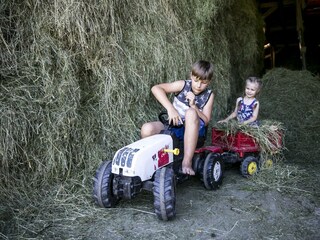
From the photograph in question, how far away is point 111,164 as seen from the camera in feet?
9.76

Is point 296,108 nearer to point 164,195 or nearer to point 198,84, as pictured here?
point 198,84

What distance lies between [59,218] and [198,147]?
142 centimetres

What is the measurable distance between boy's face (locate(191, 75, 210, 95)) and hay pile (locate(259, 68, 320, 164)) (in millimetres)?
1607

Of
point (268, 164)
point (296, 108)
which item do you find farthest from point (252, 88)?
point (296, 108)

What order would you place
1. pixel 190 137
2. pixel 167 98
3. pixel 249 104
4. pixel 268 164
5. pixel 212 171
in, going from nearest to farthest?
pixel 190 137 < pixel 212 171 < pixel 167 98 < pixel 268 164 < pixel 249 104

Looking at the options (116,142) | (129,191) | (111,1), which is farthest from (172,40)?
(129,191)

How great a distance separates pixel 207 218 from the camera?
9.55 ft

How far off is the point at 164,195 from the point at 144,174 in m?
0.25

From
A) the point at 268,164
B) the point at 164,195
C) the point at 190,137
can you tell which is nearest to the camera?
the point at 164,195

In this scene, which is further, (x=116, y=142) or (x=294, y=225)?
(x=116, y=142)

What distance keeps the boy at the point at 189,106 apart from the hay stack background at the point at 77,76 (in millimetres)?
480

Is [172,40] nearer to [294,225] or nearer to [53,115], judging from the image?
[53,115]

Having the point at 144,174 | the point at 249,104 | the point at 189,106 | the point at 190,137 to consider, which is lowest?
the point at 144,174

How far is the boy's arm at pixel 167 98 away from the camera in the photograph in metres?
3.31
